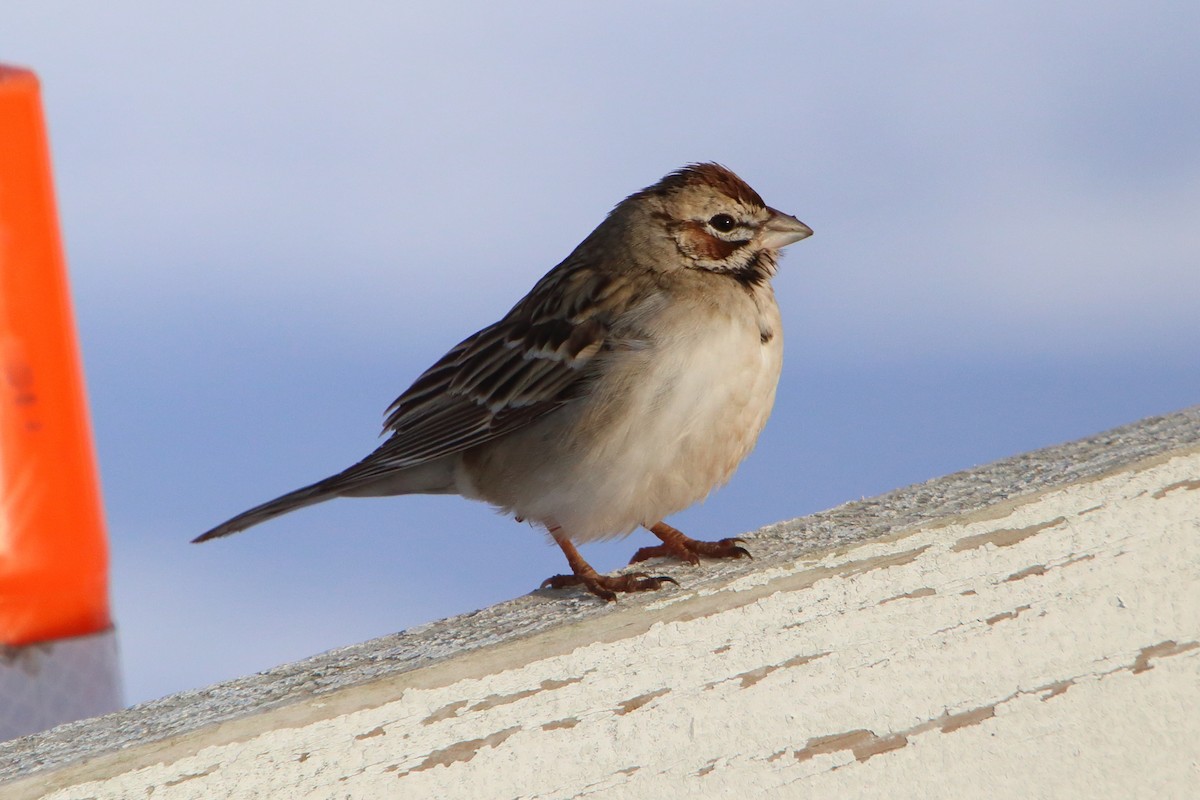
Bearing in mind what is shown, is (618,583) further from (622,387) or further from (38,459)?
(38,459)

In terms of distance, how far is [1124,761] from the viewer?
2.41 metres

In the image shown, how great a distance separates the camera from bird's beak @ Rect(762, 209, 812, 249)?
4.55 m

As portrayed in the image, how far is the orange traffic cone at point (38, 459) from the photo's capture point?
443cm

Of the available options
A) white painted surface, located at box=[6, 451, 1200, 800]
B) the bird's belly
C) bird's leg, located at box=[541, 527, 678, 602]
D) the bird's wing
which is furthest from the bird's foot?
the bird's wing

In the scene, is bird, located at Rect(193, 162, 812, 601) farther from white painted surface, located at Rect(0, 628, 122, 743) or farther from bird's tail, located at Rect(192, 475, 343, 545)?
white painted surface, located at Rect(0, 628, 122, 743)

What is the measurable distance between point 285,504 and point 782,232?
1.84 m

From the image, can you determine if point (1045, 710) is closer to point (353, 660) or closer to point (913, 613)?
point (913, 613)

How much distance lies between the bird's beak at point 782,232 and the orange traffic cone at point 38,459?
2.27m

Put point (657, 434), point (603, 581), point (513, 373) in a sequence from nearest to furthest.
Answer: point (603, 581), point (657, 434), point (513, 373)

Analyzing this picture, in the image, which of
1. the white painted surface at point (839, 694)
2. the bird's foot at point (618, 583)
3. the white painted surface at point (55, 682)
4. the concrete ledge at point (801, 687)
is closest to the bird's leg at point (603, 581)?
the bird's foot at point (618, 583)

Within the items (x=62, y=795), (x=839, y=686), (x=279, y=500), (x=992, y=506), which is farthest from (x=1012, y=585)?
(x=279, y=500)

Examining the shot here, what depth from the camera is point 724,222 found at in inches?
181

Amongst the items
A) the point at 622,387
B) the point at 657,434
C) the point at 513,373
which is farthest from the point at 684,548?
the point at 513,373

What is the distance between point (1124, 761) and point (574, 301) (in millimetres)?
2626
